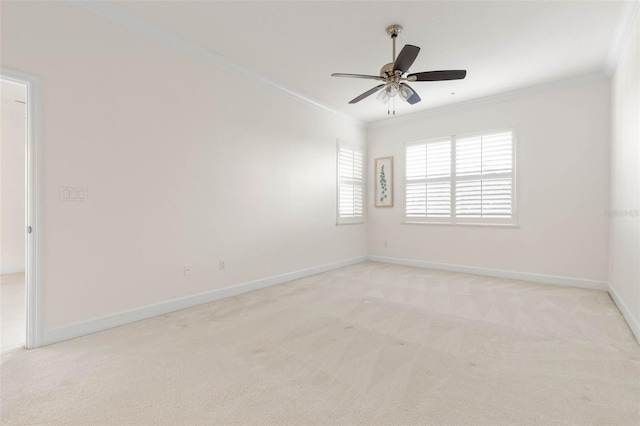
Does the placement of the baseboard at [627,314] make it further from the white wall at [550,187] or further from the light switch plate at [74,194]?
the light switch plate at [74,194]

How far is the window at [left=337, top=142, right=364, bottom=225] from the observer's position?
225 inches

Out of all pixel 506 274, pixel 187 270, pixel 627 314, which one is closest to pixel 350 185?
pixel 506 274

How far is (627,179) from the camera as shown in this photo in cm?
299

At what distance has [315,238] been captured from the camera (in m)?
5.13

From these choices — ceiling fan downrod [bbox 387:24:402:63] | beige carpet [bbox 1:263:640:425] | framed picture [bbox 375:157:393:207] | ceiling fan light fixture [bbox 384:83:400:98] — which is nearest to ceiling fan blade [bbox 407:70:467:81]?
ceiling fan light fixture [bbox 384:83:400:98]

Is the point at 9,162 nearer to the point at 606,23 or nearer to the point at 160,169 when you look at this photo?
the point at 160,169

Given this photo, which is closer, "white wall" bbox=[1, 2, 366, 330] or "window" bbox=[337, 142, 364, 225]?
"white wall" bbox=[1, 2, 366, 330]

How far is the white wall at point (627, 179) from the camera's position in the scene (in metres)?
2.66

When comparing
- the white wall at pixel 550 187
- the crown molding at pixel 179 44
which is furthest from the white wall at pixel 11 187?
the white wall at pixel 550 187

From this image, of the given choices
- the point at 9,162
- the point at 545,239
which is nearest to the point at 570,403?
the point at 545,239

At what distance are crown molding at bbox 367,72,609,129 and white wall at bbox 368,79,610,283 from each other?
0.04 metres

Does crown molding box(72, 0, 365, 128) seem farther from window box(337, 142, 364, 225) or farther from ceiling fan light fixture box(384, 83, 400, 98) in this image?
ceiling fan light fixture box(384, 83, 400, 98)

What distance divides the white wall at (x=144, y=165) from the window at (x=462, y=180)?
2.50m

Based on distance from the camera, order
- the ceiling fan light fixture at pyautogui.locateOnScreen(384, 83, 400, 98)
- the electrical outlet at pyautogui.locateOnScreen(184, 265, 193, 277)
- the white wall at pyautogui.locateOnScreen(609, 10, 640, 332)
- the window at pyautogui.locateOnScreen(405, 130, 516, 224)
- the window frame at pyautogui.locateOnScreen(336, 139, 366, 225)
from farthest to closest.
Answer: the window frame at pyautogui.locateOnScreen(336, 139, 366, 225) < the window at pyautogui.locateOnScreen(405, 130, 516, 224) < the electrical outlet at pyautogui.locateOnScreen(184, 265, 193, 277) < the ceiling fan light fixture at pyautogui.locateOnScreen(384, 83, 400, 98) < the white wall at pyautogui.locateOnScreen(609, 10, 640, 332)
